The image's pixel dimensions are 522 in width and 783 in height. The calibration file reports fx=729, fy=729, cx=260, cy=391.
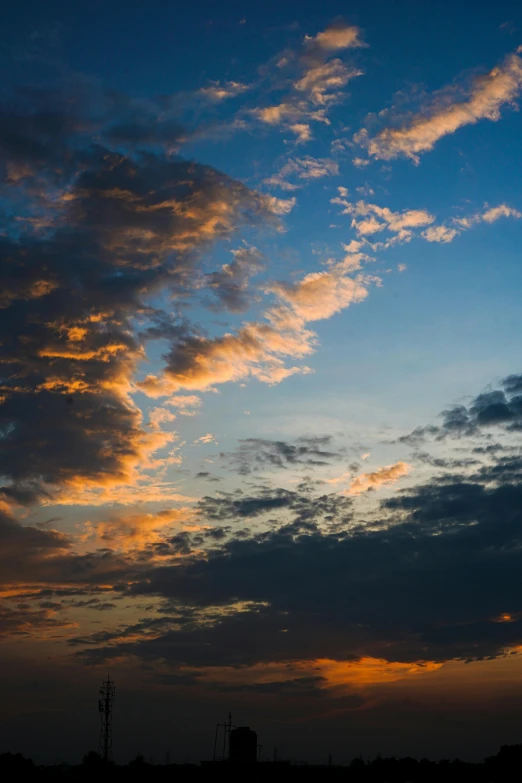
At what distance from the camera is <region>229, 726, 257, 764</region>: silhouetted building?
103 m

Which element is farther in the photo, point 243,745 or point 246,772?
point 243,745

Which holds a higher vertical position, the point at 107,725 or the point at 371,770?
the point at 107,725

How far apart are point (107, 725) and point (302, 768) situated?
29666mm

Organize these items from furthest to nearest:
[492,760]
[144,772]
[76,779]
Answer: [492,760]
[144,772]
[76,779]

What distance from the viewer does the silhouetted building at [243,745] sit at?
10319 cm

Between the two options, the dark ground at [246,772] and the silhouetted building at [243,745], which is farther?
the silhouetted building at [243,745]

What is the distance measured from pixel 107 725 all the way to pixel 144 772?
16.4 meters

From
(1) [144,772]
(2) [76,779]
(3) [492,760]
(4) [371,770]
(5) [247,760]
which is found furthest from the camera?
(3) [492,760]

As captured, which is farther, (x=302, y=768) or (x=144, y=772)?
(x=302, y=768)

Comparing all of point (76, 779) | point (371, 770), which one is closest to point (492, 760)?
point (371, 770)

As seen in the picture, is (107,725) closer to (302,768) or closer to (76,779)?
(76,779)

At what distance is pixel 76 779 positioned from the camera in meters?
88.6

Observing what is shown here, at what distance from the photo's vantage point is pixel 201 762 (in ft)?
317

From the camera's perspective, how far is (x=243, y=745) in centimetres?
10425
